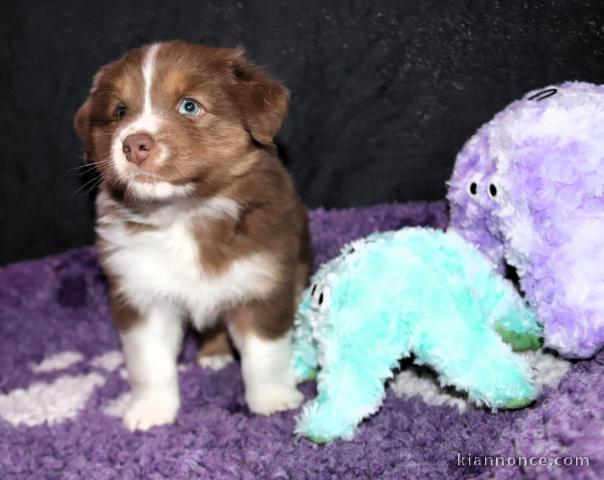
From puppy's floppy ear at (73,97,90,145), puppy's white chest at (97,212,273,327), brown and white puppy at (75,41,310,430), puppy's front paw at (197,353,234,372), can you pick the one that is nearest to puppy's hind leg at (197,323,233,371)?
puppy's front paw at (197,353,234,372)

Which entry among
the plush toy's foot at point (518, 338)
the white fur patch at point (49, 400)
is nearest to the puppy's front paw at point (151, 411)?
the white fur patch at point (49, 400)

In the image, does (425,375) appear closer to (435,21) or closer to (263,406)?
(263,406)

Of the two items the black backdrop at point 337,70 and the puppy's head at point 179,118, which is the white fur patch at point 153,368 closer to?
the puppy's head at point 179,118

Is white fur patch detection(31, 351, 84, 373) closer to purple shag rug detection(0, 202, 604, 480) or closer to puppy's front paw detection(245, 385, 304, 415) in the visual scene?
purple shag rug detection(0, 202, 604, 480)

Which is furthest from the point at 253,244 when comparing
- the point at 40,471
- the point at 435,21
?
the point at 435,21

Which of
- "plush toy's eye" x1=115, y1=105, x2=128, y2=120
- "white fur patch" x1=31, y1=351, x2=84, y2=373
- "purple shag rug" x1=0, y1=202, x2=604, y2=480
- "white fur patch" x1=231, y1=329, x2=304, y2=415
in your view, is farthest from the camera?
"white fur patch" x1=31, y1=351, x2=84, y2=373

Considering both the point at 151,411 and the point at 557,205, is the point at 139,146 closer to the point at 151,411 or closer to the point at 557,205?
the point at 151,411
